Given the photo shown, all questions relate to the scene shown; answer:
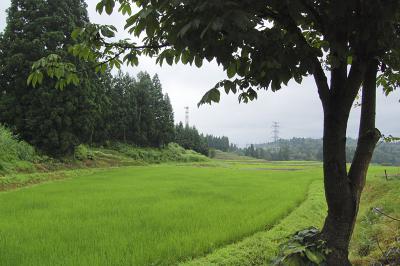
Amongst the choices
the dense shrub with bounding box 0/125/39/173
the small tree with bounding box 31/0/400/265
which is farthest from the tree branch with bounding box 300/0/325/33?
the dense shrub with bounding box 0/125/39/173

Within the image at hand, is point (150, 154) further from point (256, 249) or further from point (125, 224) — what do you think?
point (256, 249)

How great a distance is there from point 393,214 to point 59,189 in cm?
1000

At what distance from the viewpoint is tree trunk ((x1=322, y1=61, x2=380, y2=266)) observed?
3.09 meters

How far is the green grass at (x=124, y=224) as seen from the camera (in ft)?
16.5

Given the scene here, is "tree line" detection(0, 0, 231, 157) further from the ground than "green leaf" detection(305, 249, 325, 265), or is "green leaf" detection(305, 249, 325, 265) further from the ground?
"tree line" detection(0, 0, 231, 157)

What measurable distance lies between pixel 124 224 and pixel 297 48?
18.0 ft

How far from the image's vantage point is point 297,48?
2.41 metres

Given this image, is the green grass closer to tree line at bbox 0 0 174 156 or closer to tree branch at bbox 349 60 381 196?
tree branch at bbox 349 60 381 196

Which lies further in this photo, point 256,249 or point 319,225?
point 319,225

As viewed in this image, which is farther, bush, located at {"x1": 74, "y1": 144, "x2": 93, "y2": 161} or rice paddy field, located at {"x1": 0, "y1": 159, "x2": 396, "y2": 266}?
bush, located at {"x1": 74, "y1": 144, "x2": 93, "y2": 161}

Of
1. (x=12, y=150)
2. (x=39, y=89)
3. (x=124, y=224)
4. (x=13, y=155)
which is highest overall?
(x=39, y=89)

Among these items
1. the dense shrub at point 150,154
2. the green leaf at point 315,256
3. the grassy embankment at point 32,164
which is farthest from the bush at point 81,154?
the green leaf at point 315,256

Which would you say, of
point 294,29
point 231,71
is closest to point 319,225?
point 231,71

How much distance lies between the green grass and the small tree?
272 centimetres
